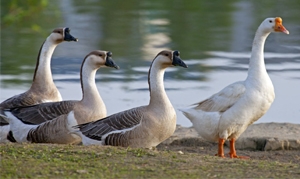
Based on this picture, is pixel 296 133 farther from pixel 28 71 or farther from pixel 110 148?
pixel 28 71

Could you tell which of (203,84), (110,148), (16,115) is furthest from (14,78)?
(110,148)

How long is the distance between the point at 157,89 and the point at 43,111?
154 cm

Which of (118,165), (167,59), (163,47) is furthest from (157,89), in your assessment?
(163,47)

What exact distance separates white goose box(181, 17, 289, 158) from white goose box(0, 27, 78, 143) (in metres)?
2.06

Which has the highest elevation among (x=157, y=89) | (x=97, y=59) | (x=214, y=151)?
(x=97, y=59)

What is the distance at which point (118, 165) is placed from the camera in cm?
653

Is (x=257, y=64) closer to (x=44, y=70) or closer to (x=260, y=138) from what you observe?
(x=260, y=138)

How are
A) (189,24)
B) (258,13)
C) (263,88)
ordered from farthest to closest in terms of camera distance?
(258,13) → (189,24) → (263,88)

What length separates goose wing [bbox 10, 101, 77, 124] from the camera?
9.15 meters

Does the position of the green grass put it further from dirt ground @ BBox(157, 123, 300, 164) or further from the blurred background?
the blurred background

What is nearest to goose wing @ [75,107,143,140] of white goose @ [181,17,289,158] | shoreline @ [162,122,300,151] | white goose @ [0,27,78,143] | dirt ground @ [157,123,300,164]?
white goose @ [181,17,289,158]

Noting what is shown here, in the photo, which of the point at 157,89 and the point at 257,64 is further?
the point at 257,64

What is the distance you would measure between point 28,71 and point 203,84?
147 inches

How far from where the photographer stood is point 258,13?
22.3 metres
